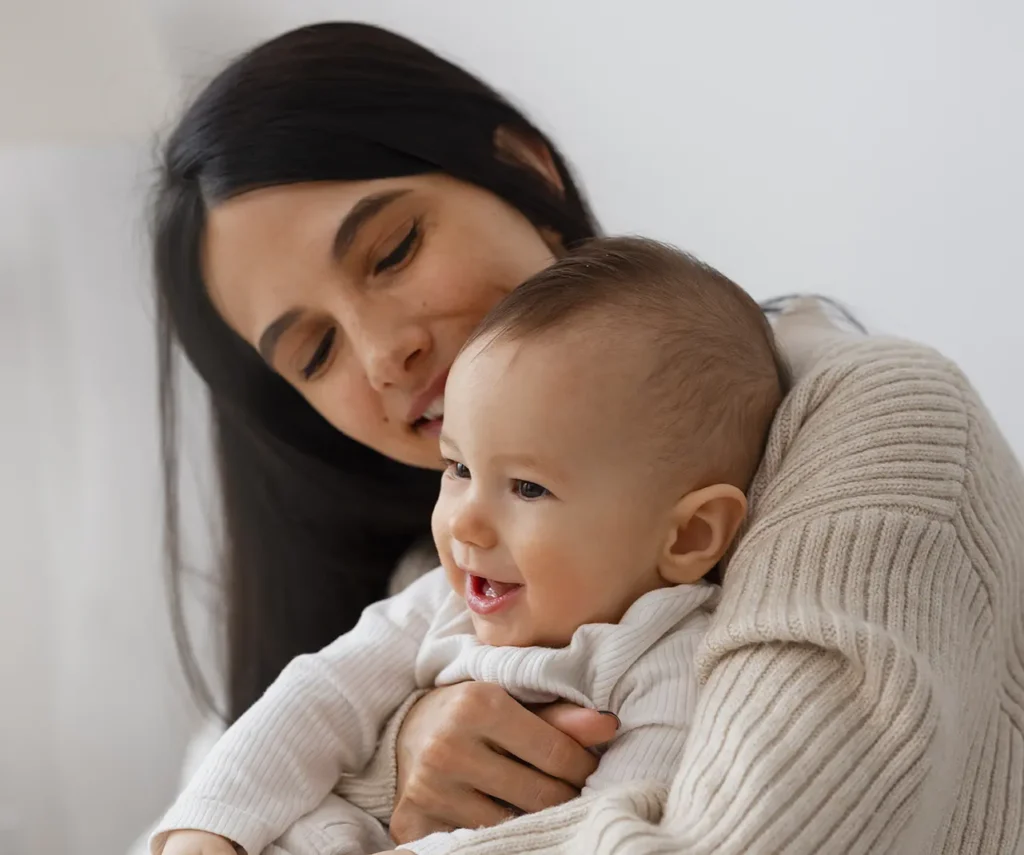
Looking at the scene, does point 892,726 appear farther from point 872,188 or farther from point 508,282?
point 872,188

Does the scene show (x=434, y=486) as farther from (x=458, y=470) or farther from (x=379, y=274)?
(x=458, y=470)

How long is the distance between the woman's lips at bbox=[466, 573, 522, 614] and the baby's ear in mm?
134

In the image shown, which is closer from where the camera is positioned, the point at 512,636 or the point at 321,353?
the point at 512,636

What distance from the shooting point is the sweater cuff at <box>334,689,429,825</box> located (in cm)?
113

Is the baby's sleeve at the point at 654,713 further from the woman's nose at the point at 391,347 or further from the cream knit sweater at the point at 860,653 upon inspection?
the woman's nose at the point at 391,347

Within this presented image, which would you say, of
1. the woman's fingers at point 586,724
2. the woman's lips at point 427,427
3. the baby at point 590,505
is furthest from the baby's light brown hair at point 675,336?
the woman's lips at point 427,427

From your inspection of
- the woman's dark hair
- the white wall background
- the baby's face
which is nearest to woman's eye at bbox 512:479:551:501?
the baby's face

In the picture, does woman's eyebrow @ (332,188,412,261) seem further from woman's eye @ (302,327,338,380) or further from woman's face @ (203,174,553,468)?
woman's eye @ (302,327,338,380)

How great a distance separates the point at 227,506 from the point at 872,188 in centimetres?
111

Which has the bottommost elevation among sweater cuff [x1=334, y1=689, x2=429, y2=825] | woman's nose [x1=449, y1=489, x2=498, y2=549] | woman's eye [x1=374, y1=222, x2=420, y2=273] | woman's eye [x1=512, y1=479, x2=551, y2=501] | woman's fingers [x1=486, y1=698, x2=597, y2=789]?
sweater cuff [x1=334, y1=689, x2=429, y2=825]

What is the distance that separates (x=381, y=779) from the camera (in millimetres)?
1140

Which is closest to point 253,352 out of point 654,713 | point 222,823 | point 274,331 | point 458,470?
point 274,331

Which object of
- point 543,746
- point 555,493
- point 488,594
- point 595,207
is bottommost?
point 543,746

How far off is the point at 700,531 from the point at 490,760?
0.28 meters
